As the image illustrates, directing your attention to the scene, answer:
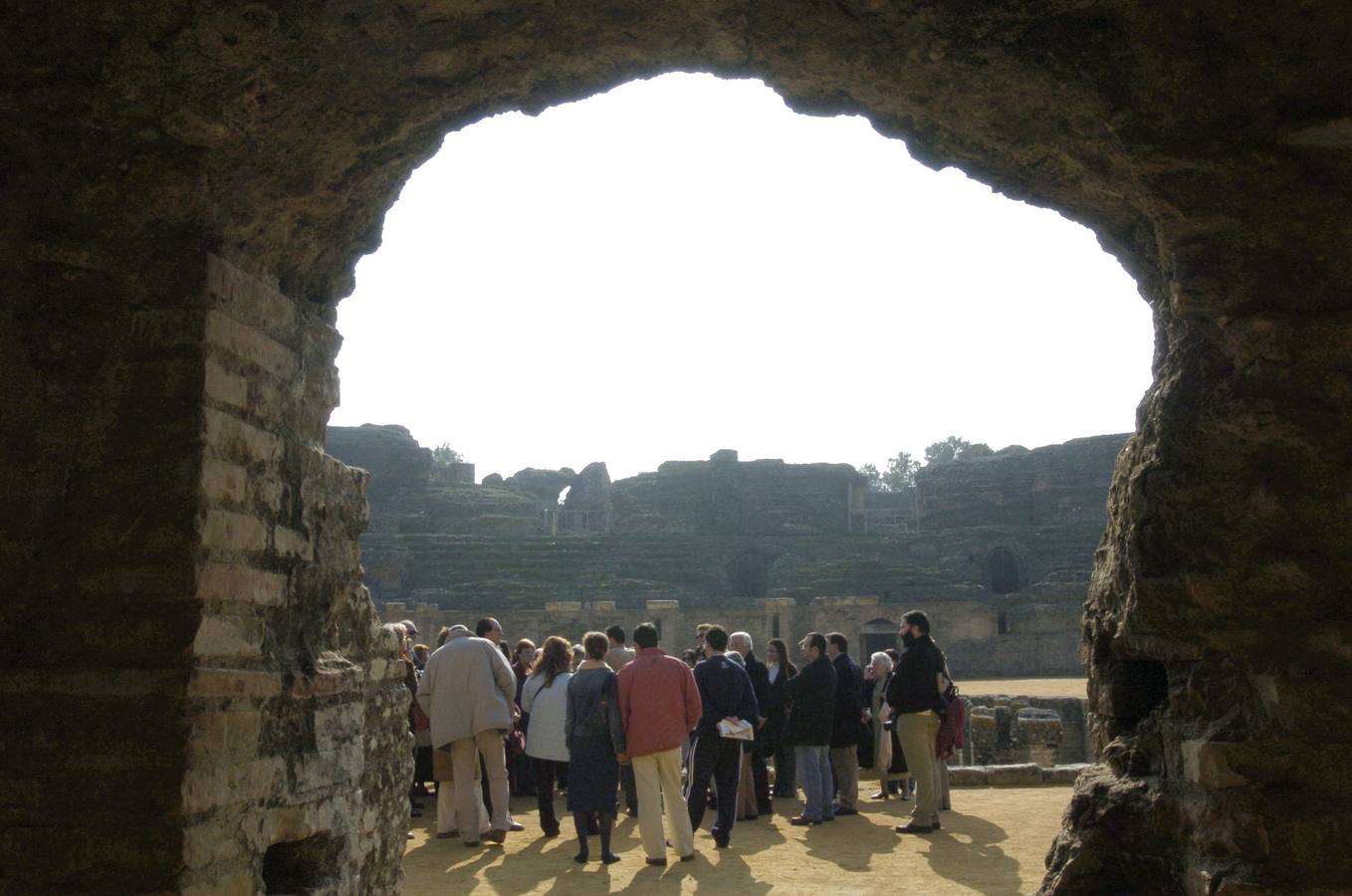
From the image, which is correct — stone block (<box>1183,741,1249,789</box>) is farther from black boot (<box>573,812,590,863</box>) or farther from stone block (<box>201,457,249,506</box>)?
black boot (<box>573,812,590,863</box>)

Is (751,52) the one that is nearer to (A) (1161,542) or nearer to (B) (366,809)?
(A) (1161,542)

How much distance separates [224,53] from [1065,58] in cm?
255

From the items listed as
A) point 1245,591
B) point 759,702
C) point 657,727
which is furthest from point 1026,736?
point 1245,591

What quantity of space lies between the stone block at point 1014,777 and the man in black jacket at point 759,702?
381cm

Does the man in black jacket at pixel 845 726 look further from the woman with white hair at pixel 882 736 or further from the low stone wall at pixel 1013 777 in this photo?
the low stone wall at pixel 1013 777

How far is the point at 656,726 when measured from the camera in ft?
27.8

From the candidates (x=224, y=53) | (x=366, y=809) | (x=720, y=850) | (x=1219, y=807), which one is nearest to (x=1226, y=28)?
(x=1219, y=807)

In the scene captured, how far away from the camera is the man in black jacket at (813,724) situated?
10531 millimetres

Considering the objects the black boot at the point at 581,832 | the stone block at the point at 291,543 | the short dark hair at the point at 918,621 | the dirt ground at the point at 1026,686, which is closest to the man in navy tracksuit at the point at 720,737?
the black boot at the point at 581,832

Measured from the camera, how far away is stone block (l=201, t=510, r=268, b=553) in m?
4.05

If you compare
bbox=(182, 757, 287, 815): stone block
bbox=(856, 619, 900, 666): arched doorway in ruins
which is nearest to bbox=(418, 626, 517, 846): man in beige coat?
bbox=(182, 757, 287, 815): stone block

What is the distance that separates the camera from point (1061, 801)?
12578 millimetres

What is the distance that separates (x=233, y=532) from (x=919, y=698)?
22.0 ft

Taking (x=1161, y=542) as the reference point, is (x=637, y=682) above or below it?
below
